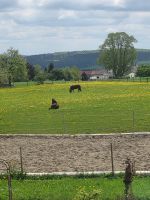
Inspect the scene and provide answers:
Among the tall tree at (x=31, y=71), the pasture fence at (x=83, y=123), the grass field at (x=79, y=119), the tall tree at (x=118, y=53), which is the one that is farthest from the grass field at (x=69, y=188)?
the tall tree at (x=31, y=71)

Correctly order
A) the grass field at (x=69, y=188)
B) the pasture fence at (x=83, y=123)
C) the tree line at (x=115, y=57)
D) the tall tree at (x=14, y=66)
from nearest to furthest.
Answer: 1. the grass field at (x=69, y=188)
2. the pasture fence at (x=83, y=123)
3. the tall tree at (x=14, y=66)
4. the tree line at (x=115, y=57)

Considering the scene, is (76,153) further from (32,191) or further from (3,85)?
(3,85)

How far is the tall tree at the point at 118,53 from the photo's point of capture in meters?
148

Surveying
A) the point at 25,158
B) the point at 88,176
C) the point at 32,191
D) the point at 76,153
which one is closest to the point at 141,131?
the point at 76,153

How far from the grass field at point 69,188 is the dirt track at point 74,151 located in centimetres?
165

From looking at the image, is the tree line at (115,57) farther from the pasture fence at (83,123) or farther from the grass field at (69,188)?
the grass field at (69,188)

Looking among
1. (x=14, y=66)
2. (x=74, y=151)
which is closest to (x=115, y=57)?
(x=14, y=66)

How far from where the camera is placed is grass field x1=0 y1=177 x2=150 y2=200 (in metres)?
13.7

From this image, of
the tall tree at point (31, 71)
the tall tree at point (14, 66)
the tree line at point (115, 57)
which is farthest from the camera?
the tall tree at point (31, 71)

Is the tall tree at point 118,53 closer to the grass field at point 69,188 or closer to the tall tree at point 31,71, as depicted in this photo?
the tall tree at point 31,71

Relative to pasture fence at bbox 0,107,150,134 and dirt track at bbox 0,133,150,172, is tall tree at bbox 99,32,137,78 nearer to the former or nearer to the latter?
pasture fence at bbox 0,107,150,134

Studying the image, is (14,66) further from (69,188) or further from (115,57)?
(69,188)

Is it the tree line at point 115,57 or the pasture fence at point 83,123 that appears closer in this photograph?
the pasture fence at point 83,123

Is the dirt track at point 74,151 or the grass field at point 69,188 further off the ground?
the grass field at point 69,188
